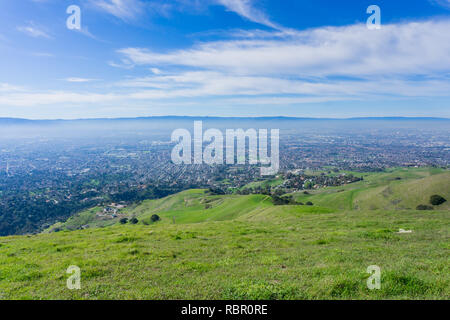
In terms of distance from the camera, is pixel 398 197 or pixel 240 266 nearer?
pixel 240 266

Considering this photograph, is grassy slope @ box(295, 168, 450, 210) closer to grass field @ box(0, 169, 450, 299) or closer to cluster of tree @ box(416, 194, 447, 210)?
cluster of tree @ box(416, 194, 447, 210)

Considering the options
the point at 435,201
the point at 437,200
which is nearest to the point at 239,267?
the point at 435,201

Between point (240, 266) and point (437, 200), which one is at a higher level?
point (240, 266)

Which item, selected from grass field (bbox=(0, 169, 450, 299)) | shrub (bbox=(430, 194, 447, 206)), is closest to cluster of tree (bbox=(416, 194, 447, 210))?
shrub (bbox=(430, 194, 447, 206))

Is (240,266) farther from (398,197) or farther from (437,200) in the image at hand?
(398,197)

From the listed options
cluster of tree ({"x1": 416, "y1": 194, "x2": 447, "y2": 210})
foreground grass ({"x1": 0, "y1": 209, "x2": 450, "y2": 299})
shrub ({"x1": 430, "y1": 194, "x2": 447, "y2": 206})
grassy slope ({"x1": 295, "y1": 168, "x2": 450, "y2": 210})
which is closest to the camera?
foreground grass ({"x1": 0, "y1": 209, "x2": 450, "y2": 299})

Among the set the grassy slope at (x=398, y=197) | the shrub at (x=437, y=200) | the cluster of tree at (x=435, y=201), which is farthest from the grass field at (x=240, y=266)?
the grassy slope at (x=398, y=197)

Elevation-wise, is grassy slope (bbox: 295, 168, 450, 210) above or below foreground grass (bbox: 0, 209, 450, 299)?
below

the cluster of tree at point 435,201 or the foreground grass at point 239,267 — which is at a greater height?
the foreground grass at point 239,267

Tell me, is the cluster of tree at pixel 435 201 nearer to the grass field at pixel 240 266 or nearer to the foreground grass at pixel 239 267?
the grass field at pixel 240 266
